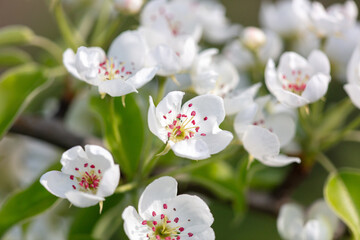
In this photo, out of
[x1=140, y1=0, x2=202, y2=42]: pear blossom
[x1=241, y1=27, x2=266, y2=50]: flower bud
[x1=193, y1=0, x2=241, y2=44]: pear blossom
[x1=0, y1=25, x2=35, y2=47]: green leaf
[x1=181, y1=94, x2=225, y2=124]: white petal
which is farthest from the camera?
[x1=193, y1=0, x2=241, y2=44]: pear blossom

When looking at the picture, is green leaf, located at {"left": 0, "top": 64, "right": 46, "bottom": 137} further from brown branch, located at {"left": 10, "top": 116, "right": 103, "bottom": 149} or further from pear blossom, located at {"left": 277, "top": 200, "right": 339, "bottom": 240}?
pear blossom, located at {"left": 277, "top": 200, "right": 339, "bottom": 240}

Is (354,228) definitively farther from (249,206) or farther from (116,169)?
(116,169)

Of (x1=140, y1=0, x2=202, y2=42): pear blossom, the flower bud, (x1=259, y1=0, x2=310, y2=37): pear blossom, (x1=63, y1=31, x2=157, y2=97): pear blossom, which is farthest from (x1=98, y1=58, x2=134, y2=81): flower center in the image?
(x1=259, y1=0, x2=310, y2=37): pear blossom

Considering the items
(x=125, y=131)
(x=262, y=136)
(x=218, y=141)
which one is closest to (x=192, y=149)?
(x=218, y=141)

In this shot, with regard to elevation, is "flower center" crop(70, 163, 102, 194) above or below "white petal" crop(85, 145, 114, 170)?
below

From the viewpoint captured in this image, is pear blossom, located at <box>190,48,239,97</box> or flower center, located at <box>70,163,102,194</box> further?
pear blossom, located at <box>190,48,239,97</box>

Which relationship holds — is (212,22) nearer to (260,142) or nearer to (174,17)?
(174,17)

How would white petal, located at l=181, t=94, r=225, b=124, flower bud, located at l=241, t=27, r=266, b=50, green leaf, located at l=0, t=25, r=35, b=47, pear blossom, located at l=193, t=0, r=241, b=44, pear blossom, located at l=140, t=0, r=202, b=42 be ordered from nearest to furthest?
white petal, located at l=181, t=94, r=225, b=124, pear blossom, located at l=140, t=0, r=202, b=42, green leaf, located at l=0, t=25, r=35, b=47, flower bud, located at l=241, t=27, r=266, b=50, pear blossom, located at l=193, t=0, r=241, b=44
